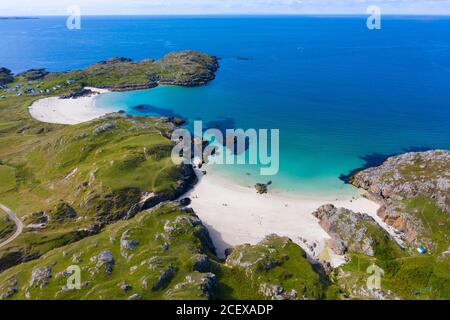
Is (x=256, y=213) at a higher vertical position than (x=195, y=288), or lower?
lower

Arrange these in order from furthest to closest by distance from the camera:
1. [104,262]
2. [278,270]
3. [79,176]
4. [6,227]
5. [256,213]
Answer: [79,176]
[256,213]
[6,227]
[278,270]
[104,262]

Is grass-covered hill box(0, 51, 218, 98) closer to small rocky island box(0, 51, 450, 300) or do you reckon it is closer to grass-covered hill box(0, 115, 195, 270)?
small rocky island box(0, 51, 450, 300)

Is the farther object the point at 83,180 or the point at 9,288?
the point at 83,180

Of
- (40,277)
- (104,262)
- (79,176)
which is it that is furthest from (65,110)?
(104,262)

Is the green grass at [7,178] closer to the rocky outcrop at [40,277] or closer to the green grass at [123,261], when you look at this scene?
the green grass at [123,261]

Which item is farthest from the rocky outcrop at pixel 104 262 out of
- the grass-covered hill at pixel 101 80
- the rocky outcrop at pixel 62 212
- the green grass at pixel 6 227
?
the grass-covered hill at pixel 101 80

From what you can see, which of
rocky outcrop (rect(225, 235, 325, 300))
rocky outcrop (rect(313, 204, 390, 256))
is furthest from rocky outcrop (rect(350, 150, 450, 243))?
rocky outcrop (rect(225, 235, 325, 300))

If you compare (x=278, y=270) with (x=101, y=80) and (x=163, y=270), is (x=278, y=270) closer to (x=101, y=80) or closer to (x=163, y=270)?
(x=163, y=270)
